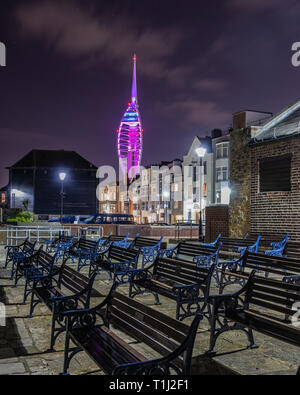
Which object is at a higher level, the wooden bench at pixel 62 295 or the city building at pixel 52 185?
the city building at pixel 52 185

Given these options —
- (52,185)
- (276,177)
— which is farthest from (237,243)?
(52,185)

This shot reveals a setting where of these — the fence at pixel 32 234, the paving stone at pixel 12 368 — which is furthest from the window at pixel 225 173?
the paving stone at pixel 12 368

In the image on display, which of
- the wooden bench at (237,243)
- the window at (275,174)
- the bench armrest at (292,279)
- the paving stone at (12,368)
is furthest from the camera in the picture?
the window at (275,174)

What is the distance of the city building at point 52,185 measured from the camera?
61406 millimetres

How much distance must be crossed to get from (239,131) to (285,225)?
4618mm

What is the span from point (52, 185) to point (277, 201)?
5239cm

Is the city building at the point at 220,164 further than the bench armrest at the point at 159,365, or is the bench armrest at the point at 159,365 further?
the city building at the point at 220,164

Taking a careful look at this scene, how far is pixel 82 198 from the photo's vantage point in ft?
206

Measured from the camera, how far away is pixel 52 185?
62312 mm

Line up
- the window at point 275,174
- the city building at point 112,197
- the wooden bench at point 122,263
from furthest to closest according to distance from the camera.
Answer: the city building at point 112,197 → the window at point 275,174 → the wooden bench at point 122,263

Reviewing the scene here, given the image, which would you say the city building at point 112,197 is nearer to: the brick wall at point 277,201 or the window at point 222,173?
the window at point 222,173

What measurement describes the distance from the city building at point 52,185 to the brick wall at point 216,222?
46214 mm

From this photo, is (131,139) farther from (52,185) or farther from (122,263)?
(122,263)
